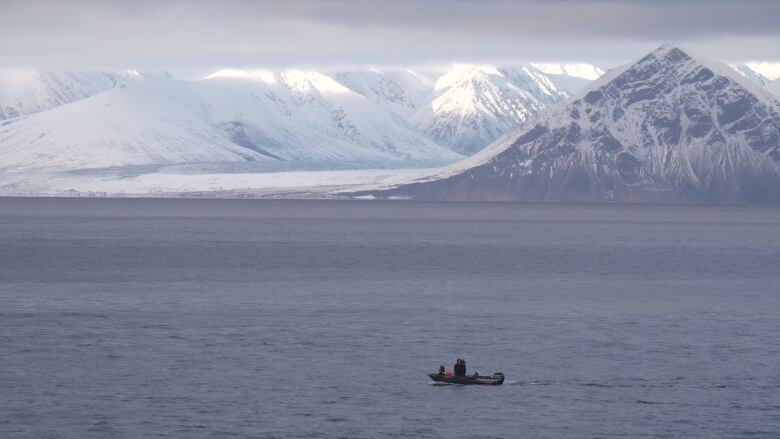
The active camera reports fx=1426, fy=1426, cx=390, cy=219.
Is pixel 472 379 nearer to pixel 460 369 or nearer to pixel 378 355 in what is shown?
pixel 460 369

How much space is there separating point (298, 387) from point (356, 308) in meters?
39.1

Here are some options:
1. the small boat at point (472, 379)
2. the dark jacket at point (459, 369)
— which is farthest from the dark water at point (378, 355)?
the dark jacket at point (459, 369)

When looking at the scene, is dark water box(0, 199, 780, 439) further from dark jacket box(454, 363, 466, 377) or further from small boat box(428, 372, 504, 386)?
dark jacket box(454, 363, 466, 377)

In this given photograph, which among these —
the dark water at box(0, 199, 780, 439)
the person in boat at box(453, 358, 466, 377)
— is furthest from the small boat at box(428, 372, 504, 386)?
the dark water at box(0, 199, 780, 439)

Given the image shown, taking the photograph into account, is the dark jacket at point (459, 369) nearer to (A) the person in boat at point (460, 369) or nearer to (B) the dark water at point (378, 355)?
(A) the person in boat at point (460, 369)

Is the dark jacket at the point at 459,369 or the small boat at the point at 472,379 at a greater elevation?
the dark jacket at the point at 459,369

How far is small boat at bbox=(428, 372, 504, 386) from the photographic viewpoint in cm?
8019

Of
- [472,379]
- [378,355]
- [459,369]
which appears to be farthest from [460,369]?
[378,355]

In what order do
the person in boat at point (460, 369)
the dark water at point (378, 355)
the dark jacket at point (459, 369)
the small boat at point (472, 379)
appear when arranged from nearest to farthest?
1. the dark water at point (378, 355)
2. the small boat at point (472, 379)
3. the person in boat at point (460, 369)
4. the dark jacket at point (459, 369)

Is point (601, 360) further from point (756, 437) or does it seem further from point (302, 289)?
point (302, 289)

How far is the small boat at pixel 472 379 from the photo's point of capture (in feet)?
263

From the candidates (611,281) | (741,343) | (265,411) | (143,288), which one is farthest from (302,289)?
(265,411)

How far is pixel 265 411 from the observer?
72.8 meters

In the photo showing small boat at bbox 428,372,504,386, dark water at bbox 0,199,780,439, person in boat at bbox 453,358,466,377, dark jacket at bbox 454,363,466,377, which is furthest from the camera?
dark jacket at bbox 454,363,466,377
